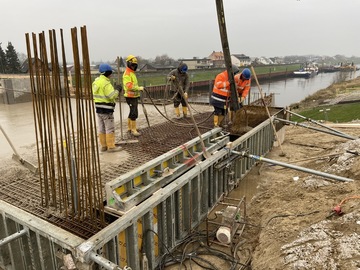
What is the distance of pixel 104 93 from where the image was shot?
6.06 meters

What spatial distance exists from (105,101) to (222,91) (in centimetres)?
319

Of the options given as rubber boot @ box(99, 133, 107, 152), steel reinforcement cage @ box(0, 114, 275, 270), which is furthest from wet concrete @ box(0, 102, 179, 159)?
steel reinforcement cage @ box(0, 114, 275, 270)

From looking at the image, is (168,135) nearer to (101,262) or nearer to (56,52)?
(56,52)

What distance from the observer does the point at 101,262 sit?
266 cm

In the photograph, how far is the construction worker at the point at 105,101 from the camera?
6.05 meters

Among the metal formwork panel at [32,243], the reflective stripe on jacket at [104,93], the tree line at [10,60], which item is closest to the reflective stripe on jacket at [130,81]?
the reflective stripe on jacket at [104,93]

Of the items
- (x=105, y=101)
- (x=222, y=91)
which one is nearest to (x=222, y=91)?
(x=222, y=91)

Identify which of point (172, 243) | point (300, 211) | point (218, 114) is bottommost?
point (172, 243)

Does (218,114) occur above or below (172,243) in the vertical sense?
above

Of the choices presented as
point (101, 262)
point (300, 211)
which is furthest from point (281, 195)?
point (101, 262)

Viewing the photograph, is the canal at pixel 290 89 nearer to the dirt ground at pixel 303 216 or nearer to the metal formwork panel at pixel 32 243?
the dirt ground at pixel 303 216

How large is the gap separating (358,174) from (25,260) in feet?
17.3

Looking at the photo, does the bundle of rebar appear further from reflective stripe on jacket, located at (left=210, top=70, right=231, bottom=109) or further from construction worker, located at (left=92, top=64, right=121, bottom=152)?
reflective stripe on jacket, located at (left=210, top=70, right=231, bottom=109)

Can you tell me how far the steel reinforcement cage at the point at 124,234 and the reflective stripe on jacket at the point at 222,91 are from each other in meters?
2.90
